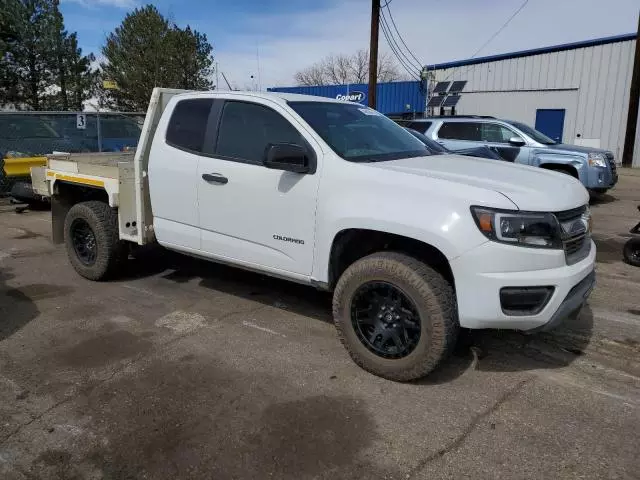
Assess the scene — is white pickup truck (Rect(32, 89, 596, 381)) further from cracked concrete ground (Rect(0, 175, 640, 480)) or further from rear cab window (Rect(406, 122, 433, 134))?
rear cab window (Rect(406, 122, 433, 134))

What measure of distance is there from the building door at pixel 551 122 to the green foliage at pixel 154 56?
16068 millimetres

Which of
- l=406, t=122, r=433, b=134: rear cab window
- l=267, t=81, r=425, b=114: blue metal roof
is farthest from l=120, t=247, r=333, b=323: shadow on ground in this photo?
l=267, t=81, r=425, b=114: blue metal roof

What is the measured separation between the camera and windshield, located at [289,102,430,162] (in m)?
4.07

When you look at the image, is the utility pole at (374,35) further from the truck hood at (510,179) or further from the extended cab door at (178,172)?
the truck hood at (510,179)

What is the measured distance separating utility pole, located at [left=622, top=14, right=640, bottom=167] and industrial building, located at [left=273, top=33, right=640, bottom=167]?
1.07 m

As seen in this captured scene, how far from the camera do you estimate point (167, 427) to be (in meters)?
3.12

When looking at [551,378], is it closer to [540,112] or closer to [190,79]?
[540,112]

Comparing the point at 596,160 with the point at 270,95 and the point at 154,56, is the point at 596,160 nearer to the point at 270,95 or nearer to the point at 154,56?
the point at 270,95

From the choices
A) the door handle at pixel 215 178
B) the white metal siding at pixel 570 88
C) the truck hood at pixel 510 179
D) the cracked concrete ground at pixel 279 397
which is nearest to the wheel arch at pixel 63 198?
the cracked concrete ground at pixel 279 397

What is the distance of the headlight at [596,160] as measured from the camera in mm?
11336

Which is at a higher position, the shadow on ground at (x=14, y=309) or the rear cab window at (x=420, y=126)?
the rear cab window at (x=420, y=126)

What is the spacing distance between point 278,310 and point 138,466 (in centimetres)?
237

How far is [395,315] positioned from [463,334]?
111 centimetres

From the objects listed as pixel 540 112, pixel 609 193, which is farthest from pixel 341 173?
pixel 540 112
